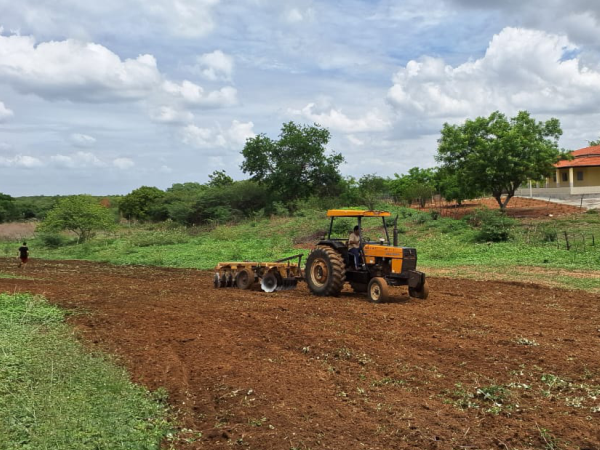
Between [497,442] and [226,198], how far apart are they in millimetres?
47584

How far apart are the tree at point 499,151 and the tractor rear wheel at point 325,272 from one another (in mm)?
20776

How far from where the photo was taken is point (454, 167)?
3606 centimetres

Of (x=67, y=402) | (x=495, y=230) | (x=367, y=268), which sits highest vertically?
(x=495, y=230)

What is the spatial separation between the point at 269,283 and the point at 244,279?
2.82 feet

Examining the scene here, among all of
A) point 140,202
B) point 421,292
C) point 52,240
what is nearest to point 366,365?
point 421,292

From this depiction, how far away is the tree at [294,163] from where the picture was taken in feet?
164

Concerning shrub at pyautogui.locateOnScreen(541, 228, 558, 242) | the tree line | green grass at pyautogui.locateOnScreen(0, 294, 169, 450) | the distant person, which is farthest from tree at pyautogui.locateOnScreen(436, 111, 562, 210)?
green grass at pyautogui.locateOnScreen(0, 294, 169, 450)

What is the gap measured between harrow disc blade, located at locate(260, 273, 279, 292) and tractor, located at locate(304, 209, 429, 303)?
4.55 feet

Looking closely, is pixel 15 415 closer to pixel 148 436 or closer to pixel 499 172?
pixel 148 436

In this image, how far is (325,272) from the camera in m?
13.9

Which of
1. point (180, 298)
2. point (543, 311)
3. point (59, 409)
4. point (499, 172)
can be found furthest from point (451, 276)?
point (499, 172)

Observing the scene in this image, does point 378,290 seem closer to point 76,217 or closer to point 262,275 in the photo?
point 262,275

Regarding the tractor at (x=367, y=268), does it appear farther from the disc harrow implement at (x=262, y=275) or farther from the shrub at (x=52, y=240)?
the shrub at (x=52, y=240)

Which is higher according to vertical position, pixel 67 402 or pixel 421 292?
pixel 421 292
